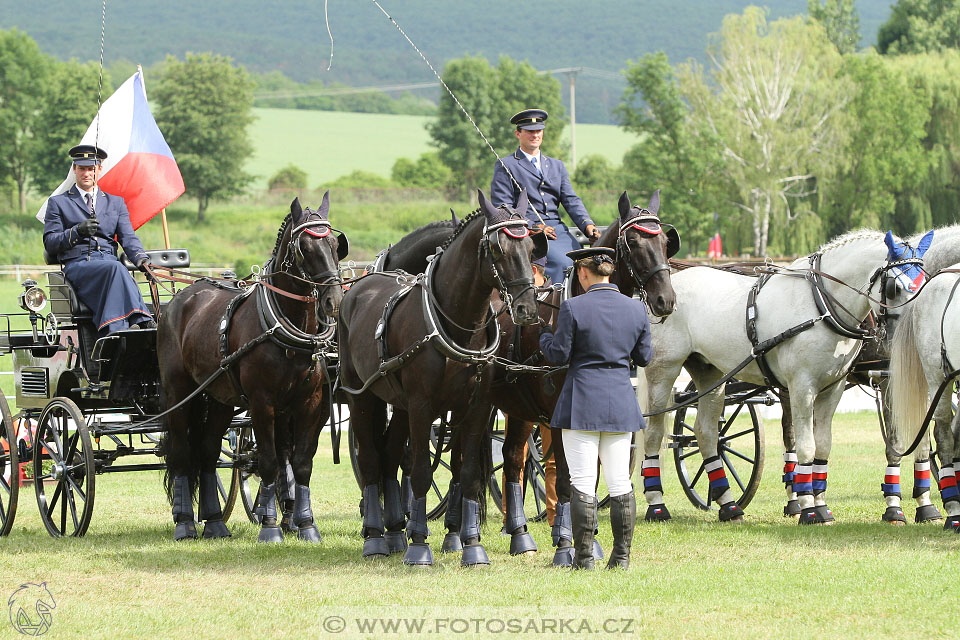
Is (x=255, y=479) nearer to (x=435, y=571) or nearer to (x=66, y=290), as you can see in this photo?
(x=66, y=290)

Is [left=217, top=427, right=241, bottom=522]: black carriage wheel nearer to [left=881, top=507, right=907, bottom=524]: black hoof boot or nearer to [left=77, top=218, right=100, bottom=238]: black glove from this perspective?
[left=77, top=218, right=100, bottom=238]: black glove

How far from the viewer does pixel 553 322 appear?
24.3ft

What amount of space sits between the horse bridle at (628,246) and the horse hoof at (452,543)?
6.26 ft

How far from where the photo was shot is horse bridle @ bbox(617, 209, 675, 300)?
696 centimetres

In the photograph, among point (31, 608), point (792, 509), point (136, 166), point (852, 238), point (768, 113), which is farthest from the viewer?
point (768, 113)

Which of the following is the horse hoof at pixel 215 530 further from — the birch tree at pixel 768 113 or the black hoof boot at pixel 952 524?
the birch tree at pixel 768 113

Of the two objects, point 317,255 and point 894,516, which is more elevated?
point 317,255

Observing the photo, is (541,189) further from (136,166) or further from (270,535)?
(136,166)

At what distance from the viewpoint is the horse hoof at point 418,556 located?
22.8 feet

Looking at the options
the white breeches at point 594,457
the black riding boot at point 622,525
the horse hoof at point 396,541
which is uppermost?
the white breeches at point 594,457

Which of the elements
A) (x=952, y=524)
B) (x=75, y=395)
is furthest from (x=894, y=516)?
(x=75, y=395)

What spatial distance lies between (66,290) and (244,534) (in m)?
2.24

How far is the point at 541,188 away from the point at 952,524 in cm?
361

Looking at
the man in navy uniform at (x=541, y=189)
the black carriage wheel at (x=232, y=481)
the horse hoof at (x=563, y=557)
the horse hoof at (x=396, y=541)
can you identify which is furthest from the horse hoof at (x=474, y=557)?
the black carriage wheel at (x=232, y=481)
